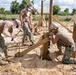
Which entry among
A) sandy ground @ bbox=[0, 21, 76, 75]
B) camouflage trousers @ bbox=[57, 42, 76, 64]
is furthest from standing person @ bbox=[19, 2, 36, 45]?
camouflage trousers @ bbox=[57, 42, 76, 64]

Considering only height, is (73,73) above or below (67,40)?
below

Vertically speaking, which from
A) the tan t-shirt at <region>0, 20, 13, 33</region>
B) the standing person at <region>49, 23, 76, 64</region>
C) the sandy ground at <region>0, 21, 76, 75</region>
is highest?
the tan t-shirt at <region>0, 20, 13, 33</region>

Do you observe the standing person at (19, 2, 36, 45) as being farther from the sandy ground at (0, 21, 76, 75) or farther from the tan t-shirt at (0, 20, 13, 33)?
the tan t-shirt at (0, 20, 13, 33)

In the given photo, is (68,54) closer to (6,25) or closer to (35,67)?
(35,67)

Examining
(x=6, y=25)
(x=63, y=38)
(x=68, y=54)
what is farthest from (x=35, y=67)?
(x=6, y=25)

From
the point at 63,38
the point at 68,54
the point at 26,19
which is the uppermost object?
the point at 26,19

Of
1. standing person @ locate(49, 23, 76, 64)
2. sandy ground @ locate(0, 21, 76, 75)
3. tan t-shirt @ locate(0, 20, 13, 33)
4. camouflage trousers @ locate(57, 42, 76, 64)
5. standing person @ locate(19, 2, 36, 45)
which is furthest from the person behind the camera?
standing person @ locate(19, 2, 36, 45)

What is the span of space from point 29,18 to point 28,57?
2.35 meters

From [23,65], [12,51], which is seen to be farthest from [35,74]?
[12,51]

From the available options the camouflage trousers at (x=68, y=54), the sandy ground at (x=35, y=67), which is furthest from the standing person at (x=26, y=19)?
the camouflage trousers at (x=68, y=54)

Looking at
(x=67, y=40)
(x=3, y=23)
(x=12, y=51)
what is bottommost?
(x=12, y=51)

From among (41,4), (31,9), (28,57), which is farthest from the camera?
(41,4)

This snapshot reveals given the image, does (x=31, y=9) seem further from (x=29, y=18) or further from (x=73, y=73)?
(x=73, y=73)

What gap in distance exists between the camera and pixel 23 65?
633cm
